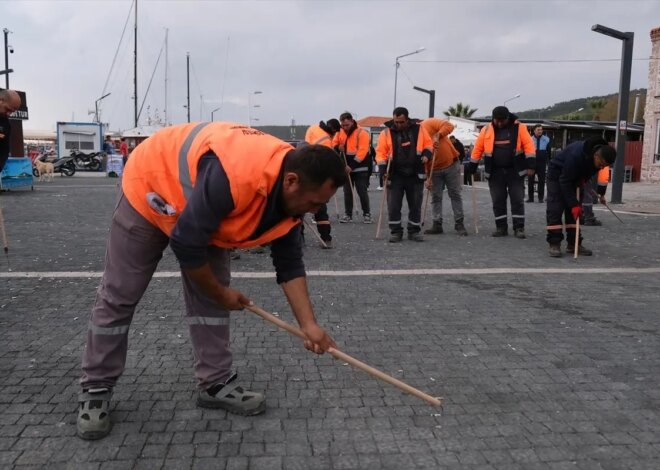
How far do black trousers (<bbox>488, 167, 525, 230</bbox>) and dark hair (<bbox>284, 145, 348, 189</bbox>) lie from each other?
23.2 feet

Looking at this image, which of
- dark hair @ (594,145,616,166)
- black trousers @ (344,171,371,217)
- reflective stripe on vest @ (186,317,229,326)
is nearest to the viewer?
reflective stripe on vest @ (186,317,229,326)

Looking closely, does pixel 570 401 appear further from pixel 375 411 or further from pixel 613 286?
pixel 613 286

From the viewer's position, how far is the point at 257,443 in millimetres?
2660

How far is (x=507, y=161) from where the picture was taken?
353 inches

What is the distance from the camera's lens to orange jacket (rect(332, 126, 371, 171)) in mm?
10180

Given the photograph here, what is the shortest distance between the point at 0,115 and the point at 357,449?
548 centimetres

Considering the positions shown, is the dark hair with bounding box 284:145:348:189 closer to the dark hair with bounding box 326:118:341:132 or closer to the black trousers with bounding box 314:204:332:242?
the black trousers with bounding box 314:204:332:242

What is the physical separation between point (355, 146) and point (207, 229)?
814 cm

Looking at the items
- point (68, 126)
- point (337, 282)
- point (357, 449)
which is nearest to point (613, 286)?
point (337, 282)

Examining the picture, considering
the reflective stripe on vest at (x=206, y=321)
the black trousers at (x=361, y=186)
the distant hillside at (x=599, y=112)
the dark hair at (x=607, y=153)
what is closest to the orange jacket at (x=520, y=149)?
the dark hair at (x=607, y=153)

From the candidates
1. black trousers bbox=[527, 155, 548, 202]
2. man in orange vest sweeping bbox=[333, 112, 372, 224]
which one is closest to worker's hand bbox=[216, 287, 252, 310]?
man in orange vest sweeping bbox=[333, 112, 372, 224]

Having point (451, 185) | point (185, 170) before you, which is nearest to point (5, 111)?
point (185, 170)

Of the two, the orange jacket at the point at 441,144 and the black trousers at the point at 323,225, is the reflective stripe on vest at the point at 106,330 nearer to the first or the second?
the black trousers at the point at 323,225

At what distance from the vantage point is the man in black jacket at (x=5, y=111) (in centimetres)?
614
